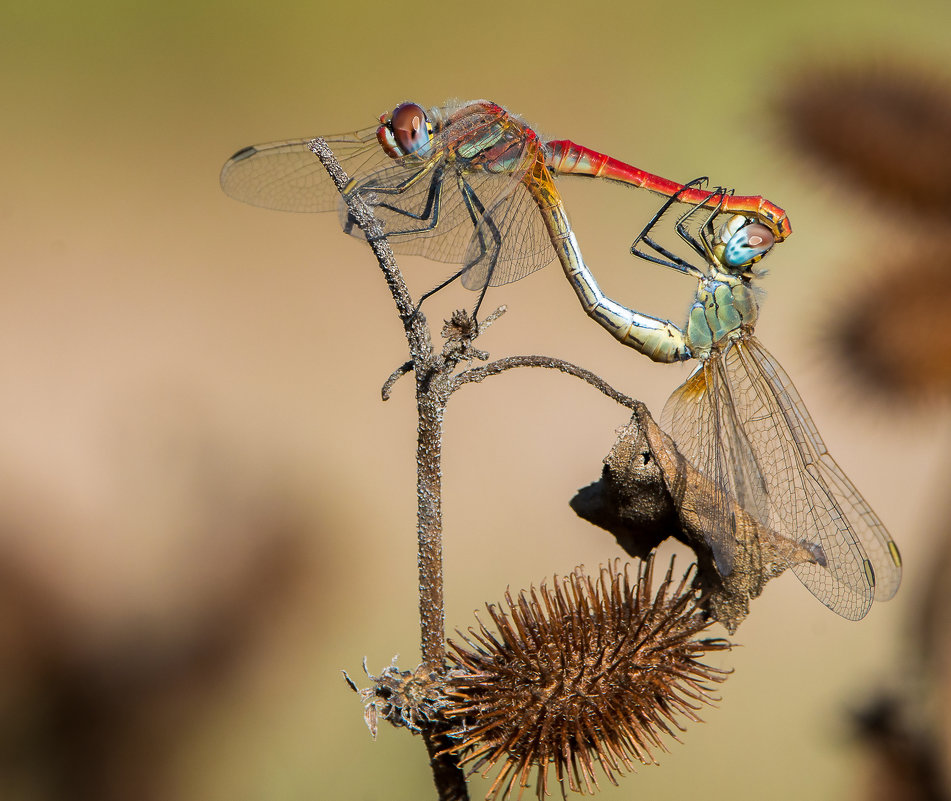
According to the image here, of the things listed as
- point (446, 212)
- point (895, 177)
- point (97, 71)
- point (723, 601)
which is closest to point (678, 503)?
point (723, 601)

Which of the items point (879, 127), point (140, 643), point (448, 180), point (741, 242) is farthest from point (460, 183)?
point (879, 127)

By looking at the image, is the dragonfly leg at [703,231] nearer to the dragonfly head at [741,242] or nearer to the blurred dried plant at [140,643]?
the dragonfly head at [741,242]

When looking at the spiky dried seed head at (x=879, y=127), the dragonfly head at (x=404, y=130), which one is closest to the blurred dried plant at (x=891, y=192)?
the spiky dried seed head at (x=879, y=127)

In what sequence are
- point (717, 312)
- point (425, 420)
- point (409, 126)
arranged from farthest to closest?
point (717, 312) → point (409, 126) → point (425, 420)

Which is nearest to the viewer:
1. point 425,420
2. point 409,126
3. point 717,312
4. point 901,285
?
point 425,420

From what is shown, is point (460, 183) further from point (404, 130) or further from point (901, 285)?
point (901, 285)

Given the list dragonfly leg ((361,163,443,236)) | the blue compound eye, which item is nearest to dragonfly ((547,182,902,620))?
the blue compound eye
